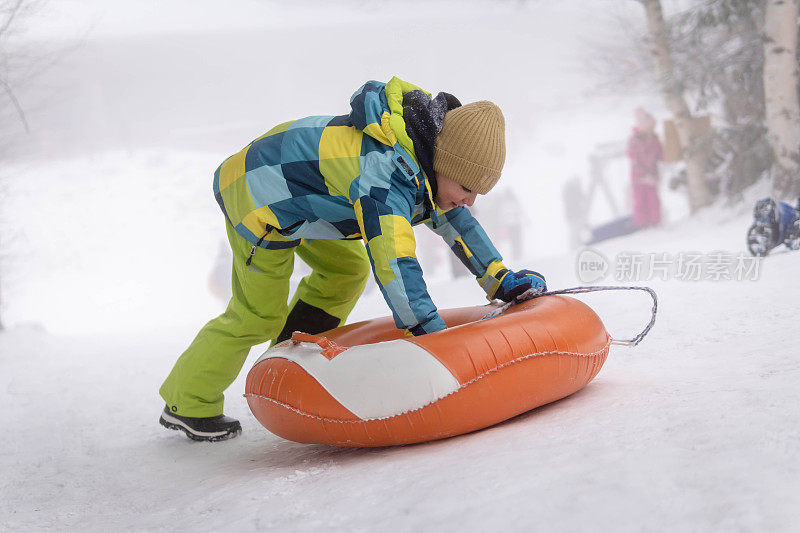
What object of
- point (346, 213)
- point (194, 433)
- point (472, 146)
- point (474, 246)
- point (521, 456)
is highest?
point (472, 146)

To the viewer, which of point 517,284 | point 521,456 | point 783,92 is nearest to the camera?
point 521,456

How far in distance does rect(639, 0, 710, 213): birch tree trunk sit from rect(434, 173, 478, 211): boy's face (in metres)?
3.88

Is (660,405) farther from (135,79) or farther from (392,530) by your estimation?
(135,79)

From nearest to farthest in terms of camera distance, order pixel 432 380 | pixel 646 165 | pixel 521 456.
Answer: pixel 521 456
pixel 432 380
pixel 646 165

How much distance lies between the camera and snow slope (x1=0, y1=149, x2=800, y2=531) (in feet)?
2.30

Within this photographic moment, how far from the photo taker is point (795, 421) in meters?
0.82

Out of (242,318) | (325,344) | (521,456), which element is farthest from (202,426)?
(521,456)

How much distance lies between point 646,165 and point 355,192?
15.5ft

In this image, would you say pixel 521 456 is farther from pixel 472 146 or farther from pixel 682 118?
pixel 682 118

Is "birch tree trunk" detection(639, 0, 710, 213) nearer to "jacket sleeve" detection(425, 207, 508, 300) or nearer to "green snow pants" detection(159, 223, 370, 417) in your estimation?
"jacket sleeve" detection(425, 207, 508, 300)

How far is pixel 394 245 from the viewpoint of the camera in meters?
1.12

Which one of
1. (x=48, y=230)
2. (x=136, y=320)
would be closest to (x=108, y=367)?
(x=136, y=320)

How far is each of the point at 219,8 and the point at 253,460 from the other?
294 inches

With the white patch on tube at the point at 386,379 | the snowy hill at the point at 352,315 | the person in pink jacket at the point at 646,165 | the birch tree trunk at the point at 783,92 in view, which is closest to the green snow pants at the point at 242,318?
the snowy hill at the point at 352,315
